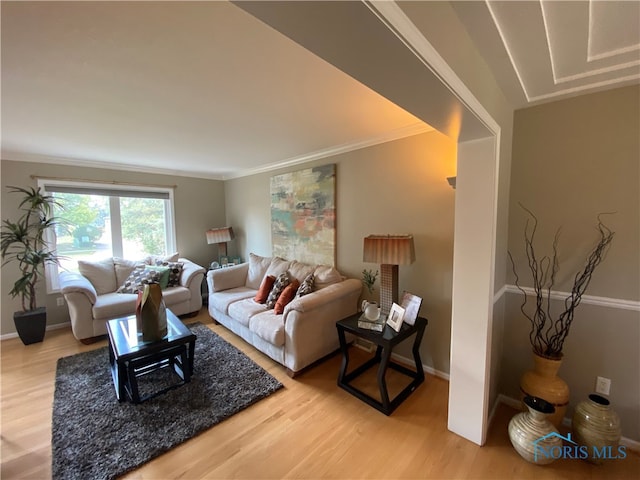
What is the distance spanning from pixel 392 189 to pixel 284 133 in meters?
1.20

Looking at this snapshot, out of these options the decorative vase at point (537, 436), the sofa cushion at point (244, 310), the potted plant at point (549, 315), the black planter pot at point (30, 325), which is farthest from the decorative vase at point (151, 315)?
the potted plant at point (549, 315)

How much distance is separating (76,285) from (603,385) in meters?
4.78

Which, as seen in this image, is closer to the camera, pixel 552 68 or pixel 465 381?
pixel 552 68

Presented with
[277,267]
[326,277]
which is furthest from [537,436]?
[277,267]

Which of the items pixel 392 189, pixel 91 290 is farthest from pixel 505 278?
pixel 91 290

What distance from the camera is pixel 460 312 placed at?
1679mm

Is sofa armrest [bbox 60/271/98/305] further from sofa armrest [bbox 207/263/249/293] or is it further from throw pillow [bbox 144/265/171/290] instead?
sofa armrest [bbox 207/263/249/293]

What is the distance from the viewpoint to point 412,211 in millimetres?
2482

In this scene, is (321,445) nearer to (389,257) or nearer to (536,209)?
(389,257)

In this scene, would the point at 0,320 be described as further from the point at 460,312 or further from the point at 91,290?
the point at 460,312

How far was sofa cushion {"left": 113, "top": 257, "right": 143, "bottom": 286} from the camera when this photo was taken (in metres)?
3.71

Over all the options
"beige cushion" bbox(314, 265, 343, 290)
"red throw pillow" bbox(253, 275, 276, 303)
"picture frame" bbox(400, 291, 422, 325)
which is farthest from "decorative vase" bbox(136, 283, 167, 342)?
"picture frame" bbox(400, 291, 422, 325)

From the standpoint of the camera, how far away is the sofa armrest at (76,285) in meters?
2.93

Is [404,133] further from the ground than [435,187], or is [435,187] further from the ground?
[404,133]
